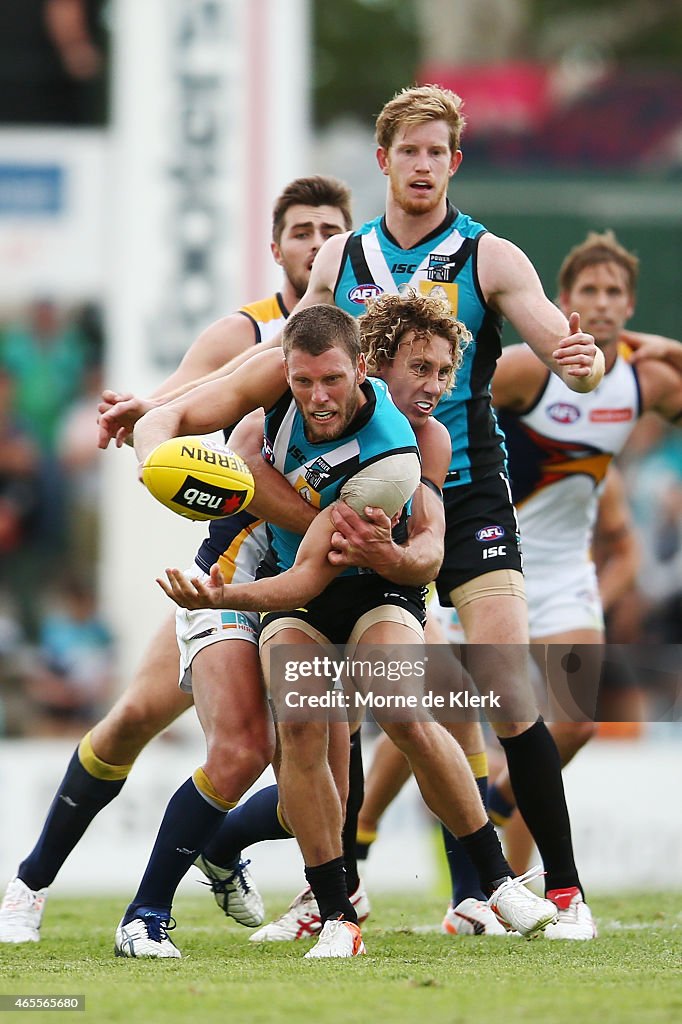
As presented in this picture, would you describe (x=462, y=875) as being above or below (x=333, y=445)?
below

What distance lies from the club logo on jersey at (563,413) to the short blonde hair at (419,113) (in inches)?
68.9

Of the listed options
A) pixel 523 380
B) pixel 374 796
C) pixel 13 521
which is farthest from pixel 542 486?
pixel 13 521

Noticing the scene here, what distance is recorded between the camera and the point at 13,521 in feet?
48.8

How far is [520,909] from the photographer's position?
5641 millimetres

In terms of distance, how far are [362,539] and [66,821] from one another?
1948mm

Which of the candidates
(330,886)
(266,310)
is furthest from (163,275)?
(330,886)

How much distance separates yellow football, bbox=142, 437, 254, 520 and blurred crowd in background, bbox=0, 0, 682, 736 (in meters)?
7.70

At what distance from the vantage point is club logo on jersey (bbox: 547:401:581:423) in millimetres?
7668

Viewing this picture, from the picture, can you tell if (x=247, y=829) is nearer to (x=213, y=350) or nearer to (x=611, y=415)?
(x=213, y=350)

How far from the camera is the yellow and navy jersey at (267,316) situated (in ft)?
22.1

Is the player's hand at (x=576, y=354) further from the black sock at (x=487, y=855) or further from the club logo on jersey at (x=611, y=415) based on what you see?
the club logo on jersey at (x=611, y=415)

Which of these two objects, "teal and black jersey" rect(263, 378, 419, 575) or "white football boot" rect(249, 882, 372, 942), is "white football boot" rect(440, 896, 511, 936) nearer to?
"white football boot" rect(249, 882, 372, 942)

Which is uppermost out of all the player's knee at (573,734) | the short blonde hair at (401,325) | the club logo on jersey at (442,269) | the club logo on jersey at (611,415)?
the club logo on jersey at (442,269)

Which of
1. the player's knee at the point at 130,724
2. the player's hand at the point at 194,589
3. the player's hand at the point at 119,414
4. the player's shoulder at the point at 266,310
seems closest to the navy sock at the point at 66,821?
the player's knee at the point at 130,724
